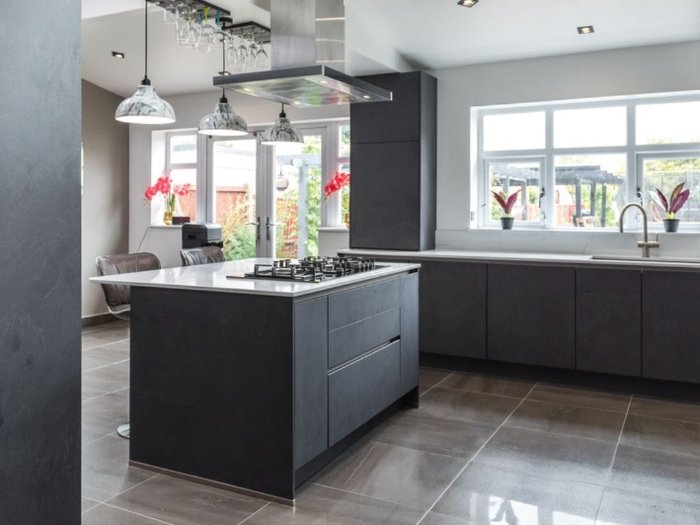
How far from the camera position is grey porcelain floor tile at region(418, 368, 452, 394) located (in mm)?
4423

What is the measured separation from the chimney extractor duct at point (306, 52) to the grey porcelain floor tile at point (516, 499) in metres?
1.95

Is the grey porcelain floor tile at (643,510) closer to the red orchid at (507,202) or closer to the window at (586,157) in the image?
the window at (586,157)

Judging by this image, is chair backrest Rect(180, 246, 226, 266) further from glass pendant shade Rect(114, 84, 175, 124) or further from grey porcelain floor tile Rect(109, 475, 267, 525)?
grey porcelain floor tile Rect(109, 475, 267, 525)

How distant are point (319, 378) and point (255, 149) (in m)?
4.24

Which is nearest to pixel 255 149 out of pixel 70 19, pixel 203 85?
pixel 203 85

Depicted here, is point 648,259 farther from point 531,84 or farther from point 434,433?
point 434,433

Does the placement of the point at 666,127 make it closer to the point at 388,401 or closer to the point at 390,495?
the point at 388,401

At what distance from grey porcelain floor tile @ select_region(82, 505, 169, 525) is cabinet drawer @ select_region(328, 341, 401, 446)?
33.5 inches

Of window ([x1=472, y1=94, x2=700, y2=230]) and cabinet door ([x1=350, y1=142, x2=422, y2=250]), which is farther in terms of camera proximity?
cabinet door ([x1=350, y1=142, x2=422, y2=250])

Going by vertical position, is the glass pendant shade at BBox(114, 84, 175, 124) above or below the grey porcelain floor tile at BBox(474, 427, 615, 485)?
above

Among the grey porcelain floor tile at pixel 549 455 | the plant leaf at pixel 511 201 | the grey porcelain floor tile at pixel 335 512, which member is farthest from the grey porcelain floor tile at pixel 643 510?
the plant leaf at pixel 511 201

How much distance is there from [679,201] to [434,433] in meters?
2.61

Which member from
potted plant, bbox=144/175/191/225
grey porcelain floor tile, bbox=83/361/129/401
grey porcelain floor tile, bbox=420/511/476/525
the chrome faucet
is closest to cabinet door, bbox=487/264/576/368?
the chrome faucet

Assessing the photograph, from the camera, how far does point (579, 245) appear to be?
486 centimetres
